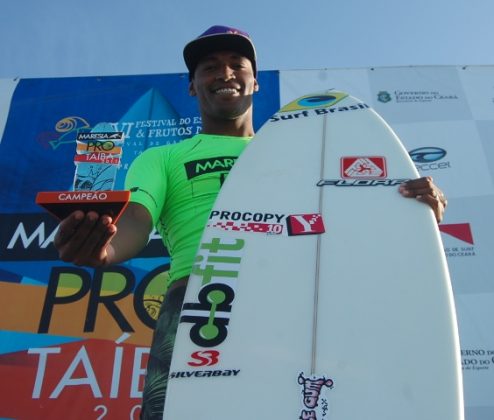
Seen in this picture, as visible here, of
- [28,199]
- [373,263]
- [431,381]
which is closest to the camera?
[431,381]

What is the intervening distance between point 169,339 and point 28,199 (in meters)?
2.71

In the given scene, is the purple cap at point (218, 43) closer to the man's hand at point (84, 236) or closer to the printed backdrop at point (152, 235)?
the man's hand at point (84, 236)

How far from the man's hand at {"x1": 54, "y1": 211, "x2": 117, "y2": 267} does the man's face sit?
2.20 feet

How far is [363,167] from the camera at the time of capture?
1.58 meters

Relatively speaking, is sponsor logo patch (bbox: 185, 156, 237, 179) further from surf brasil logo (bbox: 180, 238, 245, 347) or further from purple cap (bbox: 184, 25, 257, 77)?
purple cap (bbox: 184, 25, 257, 77)

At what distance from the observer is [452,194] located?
10.8 feet

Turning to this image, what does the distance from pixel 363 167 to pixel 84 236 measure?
992mm

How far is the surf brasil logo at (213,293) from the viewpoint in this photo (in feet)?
3.64

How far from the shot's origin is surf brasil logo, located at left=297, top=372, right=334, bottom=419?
0.98 meters

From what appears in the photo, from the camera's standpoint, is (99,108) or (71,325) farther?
(99,108)

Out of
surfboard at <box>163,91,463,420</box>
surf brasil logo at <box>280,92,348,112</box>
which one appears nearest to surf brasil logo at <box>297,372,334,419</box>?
surfboard at <box>163,91,463,420</box>

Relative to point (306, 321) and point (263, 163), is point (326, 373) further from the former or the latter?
point (263, 163)

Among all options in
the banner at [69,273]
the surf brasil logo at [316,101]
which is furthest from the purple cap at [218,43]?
the banner at [69,273]

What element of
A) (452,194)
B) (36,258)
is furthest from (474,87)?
(36,258)
